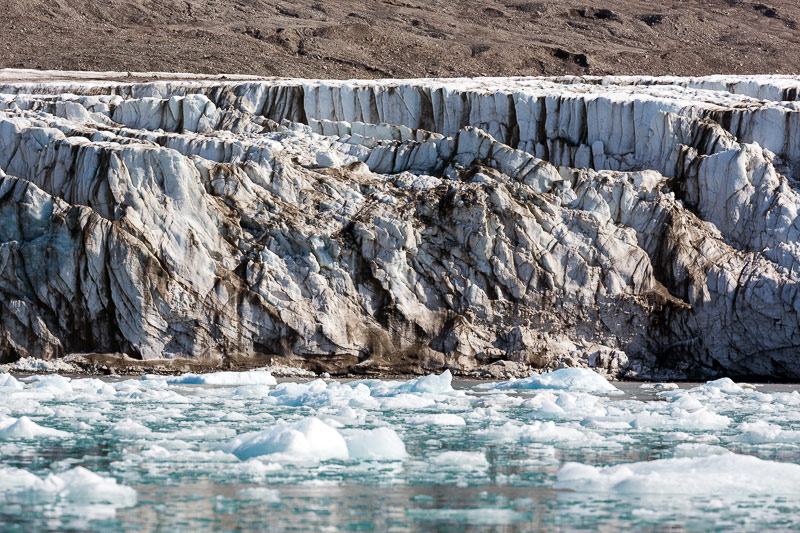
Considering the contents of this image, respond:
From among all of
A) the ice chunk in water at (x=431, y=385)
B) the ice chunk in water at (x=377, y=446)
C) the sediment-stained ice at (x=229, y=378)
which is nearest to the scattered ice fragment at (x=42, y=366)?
the sediment-stained ice at (x=229, y=378)

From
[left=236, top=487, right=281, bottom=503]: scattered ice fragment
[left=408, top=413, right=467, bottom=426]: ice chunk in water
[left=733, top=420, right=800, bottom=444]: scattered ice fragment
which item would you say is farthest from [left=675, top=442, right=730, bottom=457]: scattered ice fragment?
[left=236, top=487, right=281, bottom=503]: scattered ice fragment

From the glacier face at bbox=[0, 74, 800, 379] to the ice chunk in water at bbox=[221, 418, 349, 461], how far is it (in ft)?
48.2

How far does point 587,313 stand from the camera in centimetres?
3025

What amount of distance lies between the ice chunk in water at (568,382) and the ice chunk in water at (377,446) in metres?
11.4

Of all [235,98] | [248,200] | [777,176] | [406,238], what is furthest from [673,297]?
[235,98]

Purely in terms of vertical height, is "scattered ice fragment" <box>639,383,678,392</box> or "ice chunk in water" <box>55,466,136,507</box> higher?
"ice chunk in water" <box>55,466,136,507</box>

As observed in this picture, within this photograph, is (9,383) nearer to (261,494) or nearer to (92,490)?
(92,490)

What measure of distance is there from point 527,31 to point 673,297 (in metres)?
41.1

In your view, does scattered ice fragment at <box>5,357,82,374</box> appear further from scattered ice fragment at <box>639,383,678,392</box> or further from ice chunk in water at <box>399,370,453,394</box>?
scattered ice fragment at <box>639,383,678,392</box>

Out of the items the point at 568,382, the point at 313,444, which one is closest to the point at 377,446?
the point at 313,444

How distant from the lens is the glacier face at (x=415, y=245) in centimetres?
2828

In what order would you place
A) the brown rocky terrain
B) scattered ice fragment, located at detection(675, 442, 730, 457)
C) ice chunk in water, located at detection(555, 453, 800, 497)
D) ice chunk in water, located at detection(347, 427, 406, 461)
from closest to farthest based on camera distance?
ice chunk in water, located at detection(555, 453, 800, 497)
ice chunk in water, located at detection(347, 427, 406, 461)
scattered ice fragment, located at detection(675, 442, 730, 457)
the brown rocky terrain

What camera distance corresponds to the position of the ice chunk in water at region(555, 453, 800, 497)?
1164cm

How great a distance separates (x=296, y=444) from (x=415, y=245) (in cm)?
1692
